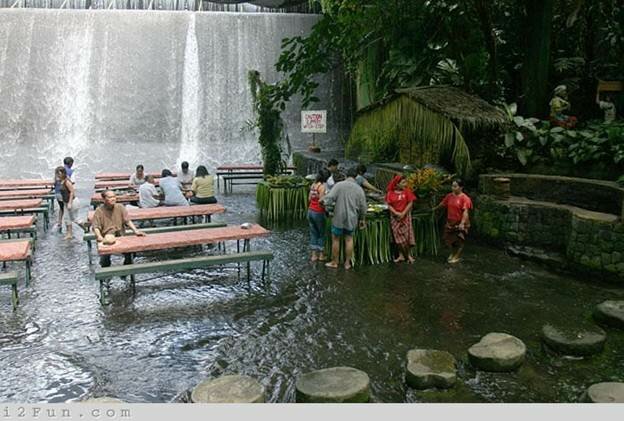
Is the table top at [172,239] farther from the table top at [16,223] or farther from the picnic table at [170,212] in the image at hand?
the table top at [16,223]

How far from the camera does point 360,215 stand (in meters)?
8.62

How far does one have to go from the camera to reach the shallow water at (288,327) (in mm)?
5141

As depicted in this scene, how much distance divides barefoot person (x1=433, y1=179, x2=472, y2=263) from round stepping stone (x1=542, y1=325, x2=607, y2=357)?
303cm

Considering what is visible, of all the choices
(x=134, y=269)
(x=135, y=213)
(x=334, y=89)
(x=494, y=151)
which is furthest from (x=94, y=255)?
(x=334, y=89)

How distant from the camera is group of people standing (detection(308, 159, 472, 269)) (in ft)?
27.7

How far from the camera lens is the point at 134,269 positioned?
7125 millimetres

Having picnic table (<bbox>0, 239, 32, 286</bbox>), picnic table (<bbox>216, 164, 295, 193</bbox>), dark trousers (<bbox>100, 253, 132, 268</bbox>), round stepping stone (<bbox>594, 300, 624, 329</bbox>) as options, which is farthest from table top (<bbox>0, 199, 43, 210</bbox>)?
round stepping stone (<bbox>594, 300, 624, 329</bbox>)

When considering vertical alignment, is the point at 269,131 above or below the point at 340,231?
above

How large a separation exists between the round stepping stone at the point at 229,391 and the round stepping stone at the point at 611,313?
408cm

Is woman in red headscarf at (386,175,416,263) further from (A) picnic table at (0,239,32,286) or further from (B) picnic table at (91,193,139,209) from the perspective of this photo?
(B) picnic table at (91,193,139,209)

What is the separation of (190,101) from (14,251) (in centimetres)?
1507

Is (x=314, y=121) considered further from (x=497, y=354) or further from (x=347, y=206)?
(x=497, y=354)

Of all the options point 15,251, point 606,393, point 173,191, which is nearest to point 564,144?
point 173,191

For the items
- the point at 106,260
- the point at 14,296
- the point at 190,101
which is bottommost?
the point at 14,296
